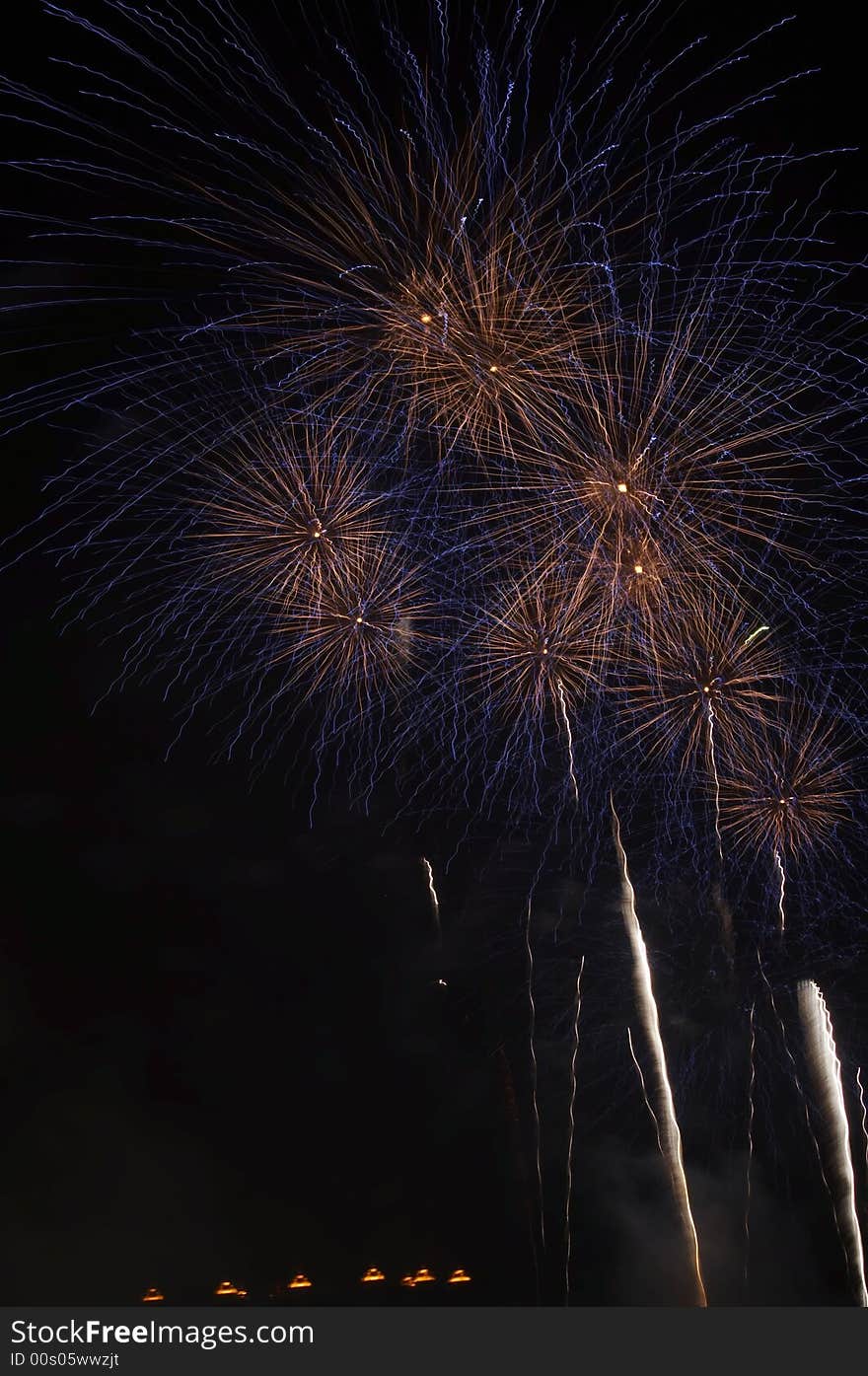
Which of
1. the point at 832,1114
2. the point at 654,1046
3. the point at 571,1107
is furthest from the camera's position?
the point at 571,1107

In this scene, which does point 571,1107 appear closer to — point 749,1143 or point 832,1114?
point 749,1143

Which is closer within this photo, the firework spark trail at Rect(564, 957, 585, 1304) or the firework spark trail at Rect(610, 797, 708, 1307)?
the firework spark trail at Rect(610, 797, 708, 1307)

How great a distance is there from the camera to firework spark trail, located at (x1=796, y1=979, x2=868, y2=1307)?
17422 mm

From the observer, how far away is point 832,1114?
57.1ft

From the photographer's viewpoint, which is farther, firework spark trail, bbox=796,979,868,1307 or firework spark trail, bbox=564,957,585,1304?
firework spark trail, bbox=564,957,585,1304

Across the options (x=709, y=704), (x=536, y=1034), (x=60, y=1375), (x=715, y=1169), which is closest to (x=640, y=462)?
(x=709, y=704)

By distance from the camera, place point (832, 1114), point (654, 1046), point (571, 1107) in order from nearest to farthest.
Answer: point (654, 1046) → point (832, 1114) → point (571, 1107)

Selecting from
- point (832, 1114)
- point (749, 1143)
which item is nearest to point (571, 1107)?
point (749, 1143)

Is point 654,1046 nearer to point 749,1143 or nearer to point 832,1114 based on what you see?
point 832,1114

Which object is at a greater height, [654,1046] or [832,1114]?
[654,1046]

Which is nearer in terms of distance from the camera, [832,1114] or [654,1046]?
[654,1046]

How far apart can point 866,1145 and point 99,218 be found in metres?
19.4

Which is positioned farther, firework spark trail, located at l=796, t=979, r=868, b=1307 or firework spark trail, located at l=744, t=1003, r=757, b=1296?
firework spark trail, located at l=744, t=1003, r=757, b=1296

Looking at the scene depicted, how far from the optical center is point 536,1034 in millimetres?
23141
